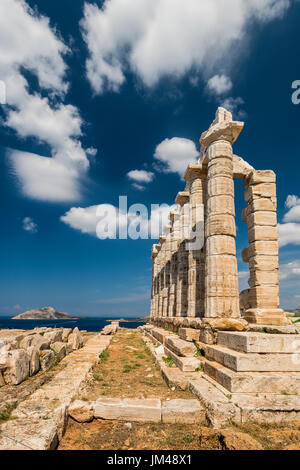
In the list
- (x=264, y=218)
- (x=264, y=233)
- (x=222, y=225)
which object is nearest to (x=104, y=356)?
(x=222, y=225)

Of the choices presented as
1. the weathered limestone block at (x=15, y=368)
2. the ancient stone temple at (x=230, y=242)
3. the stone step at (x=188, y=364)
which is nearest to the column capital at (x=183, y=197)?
the ancient stone temple at (x=230, y=242)

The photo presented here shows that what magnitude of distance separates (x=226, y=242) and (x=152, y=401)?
710cm

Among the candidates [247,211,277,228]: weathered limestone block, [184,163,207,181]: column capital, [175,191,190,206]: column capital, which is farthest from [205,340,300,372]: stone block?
[175,191,190,206]: column capital

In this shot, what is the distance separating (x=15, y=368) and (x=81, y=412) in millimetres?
1892

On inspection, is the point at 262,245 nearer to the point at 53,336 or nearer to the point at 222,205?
the point at 222,205

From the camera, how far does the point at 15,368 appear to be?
231 inches

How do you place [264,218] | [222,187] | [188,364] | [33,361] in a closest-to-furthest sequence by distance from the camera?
[33,361] < [188,364] < [222,187] < [264,218]

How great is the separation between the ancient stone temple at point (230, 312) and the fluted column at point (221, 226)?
0.13ft

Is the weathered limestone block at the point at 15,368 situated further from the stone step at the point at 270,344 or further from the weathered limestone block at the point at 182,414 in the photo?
the stone step at the point at 270,344

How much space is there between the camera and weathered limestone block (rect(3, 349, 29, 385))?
19.2 feet

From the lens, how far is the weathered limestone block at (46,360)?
740 centimetres

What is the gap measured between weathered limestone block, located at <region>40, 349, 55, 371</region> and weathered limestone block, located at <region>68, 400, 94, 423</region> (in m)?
2.70
